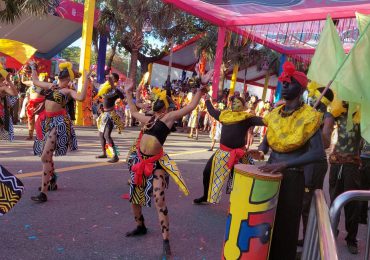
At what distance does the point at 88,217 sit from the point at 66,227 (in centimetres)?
45

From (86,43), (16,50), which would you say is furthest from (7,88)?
(86,43)

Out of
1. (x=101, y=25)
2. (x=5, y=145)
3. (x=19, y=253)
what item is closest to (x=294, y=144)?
(x=19, y=253)

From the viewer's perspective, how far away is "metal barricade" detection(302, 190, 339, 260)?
1.71 meters

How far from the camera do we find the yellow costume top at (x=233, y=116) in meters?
5.85

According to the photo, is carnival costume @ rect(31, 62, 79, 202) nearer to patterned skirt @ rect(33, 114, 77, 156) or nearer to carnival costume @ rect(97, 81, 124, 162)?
patterned skirt @ rect(33, 114, 77, 156)

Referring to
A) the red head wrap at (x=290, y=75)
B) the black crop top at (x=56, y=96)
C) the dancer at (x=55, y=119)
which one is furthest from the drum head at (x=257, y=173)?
the black crop top at (x=56, y=96)

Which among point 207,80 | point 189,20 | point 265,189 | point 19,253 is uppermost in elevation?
point 189,20

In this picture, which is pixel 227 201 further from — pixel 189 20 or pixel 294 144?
pixel 189 20

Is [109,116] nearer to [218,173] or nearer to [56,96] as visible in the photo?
[56,96]

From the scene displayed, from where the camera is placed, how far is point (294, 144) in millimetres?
3336

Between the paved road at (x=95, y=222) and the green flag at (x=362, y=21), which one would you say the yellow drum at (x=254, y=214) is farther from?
the green flag at (x=362, y=21)

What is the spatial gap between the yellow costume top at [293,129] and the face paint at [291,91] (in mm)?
120

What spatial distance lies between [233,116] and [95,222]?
2.41 metres

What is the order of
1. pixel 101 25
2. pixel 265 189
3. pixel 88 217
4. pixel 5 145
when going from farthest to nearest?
pixel 101 25 < pixel 5 145 < pixel 88 217 < pixel 265 189
